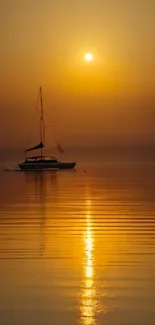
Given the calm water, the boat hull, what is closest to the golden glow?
the calm water

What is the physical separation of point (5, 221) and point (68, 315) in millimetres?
10870

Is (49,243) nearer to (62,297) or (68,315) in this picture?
(62,297)

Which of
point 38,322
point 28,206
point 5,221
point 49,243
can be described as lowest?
point 38,322

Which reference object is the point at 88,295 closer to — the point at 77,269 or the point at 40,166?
the point at 77,269

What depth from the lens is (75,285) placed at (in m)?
8.64

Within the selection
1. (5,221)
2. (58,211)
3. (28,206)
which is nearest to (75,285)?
(5,221)

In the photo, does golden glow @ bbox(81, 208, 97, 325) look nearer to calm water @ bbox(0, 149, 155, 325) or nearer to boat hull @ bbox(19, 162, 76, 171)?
calm water @ bbox(0, 149, 155, 325)

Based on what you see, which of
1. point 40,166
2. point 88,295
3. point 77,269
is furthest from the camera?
point 40,166

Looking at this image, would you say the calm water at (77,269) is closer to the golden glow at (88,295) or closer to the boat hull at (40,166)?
the golden glow at (88,295)

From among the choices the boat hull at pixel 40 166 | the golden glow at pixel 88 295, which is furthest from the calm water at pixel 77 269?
the boat hull at pixel 40 166

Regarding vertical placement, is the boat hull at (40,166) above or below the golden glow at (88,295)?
above

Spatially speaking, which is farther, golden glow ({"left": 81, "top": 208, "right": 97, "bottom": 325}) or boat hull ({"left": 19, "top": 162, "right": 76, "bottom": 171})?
boat hull ({"left": 19, "top": 162, "right": 76, "bottom": 171})

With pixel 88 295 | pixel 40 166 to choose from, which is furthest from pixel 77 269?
pixel 40 166

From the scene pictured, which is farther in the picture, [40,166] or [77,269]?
[40,166]
